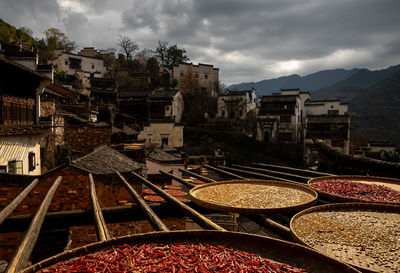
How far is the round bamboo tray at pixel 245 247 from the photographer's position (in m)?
1.72

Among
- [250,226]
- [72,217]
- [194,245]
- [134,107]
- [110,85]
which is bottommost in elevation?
[250,226]

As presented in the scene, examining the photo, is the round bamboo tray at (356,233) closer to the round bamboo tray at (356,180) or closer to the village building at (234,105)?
the round bamboo tray at (356,180)

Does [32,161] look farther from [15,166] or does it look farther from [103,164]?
[103,164]

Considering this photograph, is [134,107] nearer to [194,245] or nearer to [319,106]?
[319,106]

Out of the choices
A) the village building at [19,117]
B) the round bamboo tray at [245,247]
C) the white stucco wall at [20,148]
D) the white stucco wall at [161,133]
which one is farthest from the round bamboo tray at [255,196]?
the white stucco wall at [161,133]

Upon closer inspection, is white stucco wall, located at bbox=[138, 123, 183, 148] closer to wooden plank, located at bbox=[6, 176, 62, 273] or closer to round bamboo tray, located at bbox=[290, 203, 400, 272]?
wooden plank, located at bbox=[6, 176, 62, 273]

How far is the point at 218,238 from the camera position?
2225mm

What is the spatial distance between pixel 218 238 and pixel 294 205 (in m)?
1.28

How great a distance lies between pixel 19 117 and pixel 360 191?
1590 centimetres

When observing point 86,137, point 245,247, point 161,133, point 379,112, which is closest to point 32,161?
point 86,137

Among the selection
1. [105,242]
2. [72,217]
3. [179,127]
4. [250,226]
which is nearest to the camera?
[105,242]

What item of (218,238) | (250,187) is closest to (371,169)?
(250,187)

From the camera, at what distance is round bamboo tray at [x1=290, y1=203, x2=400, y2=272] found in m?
1.93

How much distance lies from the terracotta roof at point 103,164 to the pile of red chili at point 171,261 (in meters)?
5.24
